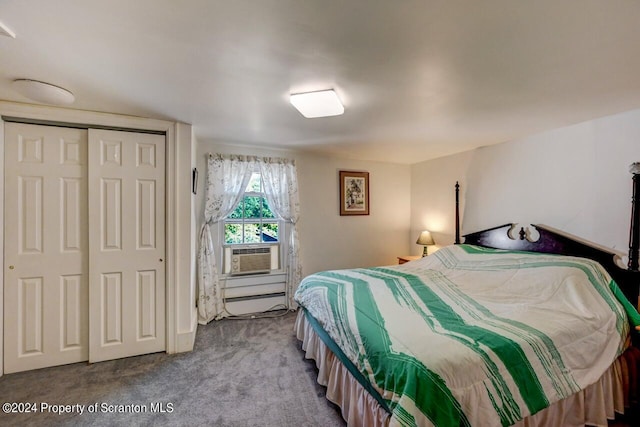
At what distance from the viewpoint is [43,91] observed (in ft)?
5.80

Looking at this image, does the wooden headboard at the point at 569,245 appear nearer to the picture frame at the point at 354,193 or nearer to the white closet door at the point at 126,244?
the picture frame at the point at 354,193

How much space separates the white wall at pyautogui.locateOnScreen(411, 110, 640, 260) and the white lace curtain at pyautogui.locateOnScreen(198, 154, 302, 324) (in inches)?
86.8

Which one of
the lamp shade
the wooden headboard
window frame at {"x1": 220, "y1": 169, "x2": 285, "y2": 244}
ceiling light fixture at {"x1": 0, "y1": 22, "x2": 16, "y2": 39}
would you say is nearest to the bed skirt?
the wooden headboard

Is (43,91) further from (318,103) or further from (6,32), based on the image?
(318,103)

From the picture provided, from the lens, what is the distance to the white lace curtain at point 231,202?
3193mm

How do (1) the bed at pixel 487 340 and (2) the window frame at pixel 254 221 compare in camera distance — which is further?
(2) the window frame at pixel 254 221

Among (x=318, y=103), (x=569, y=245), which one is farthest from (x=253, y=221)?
(x=569, y=245)

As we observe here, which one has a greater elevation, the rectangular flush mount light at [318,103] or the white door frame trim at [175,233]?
the rectangular flush mount light at [318,103]

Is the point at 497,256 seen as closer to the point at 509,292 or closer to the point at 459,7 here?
the point at 509,292

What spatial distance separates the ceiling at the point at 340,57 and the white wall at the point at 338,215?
4.40 feet

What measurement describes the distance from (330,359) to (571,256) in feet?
7.50

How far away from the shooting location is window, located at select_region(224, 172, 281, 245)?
349 cm

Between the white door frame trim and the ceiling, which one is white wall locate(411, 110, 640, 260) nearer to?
the ceiling

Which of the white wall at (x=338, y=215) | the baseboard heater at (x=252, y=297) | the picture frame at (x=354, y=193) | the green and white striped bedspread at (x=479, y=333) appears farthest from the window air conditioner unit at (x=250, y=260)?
the picture frame at (x=354, y=193)
